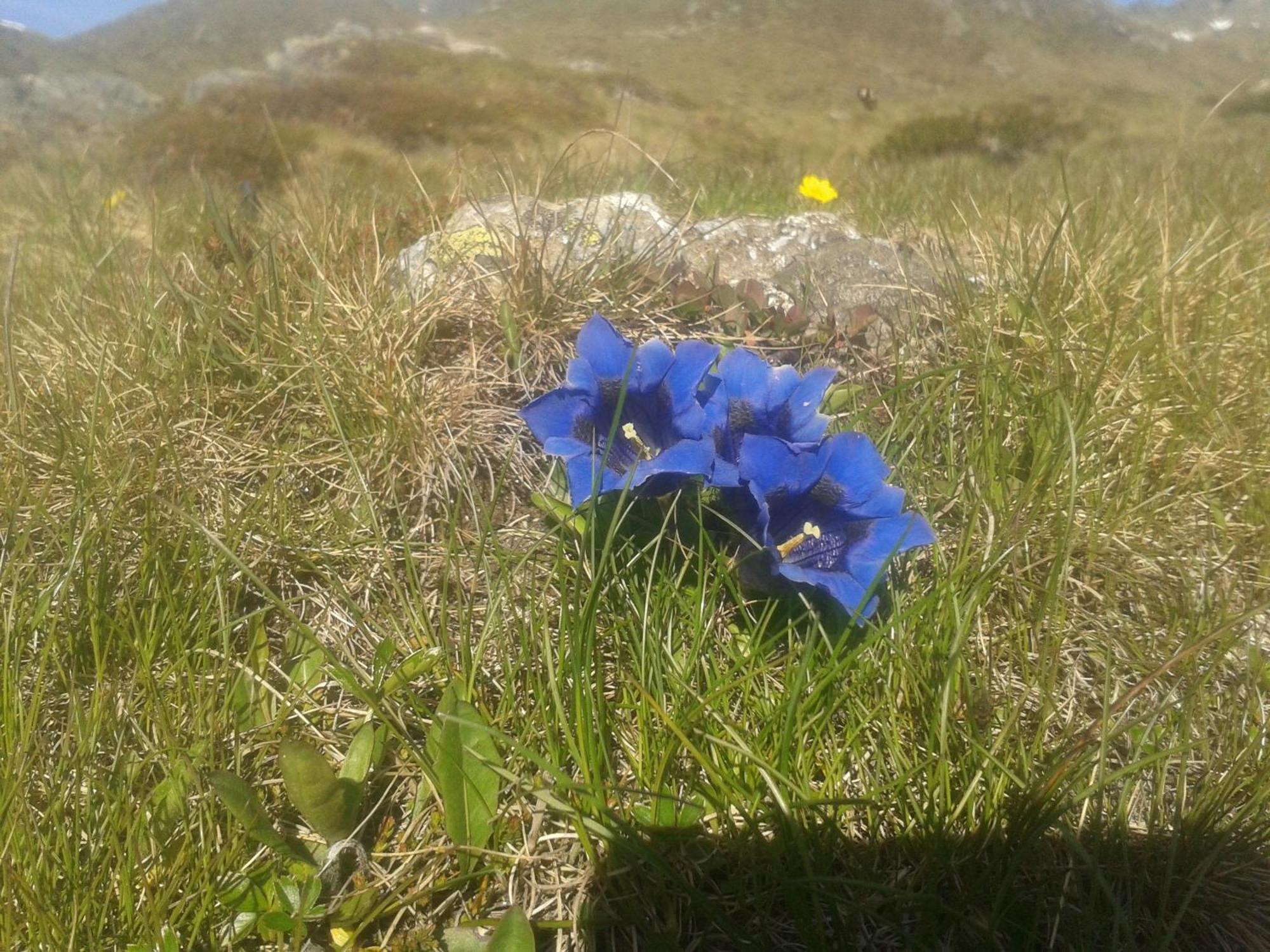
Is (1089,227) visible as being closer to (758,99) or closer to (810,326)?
(810,326)

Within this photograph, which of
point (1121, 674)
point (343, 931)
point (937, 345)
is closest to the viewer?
point (343, 931)

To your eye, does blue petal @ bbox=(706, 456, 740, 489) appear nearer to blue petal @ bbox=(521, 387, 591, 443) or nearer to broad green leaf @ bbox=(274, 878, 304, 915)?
blue petal @ bbox=(521, 387, 591, 443)

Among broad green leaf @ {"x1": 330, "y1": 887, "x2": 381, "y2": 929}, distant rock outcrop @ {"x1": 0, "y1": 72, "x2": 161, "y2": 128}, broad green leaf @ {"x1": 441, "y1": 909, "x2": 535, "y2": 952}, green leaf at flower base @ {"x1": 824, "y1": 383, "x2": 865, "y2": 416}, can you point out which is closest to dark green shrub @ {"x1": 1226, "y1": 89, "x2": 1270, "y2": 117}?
green leaf at flower base @ {"x1": 824, "y1": 383, "x2": 865, "y2": 416}

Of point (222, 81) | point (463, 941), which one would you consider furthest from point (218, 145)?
point (222, 81)

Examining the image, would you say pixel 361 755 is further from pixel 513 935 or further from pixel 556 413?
pixel 556 413

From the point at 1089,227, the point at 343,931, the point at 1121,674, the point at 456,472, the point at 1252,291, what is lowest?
the point at 343,931

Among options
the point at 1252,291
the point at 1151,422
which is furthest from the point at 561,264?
the point at 1252,291

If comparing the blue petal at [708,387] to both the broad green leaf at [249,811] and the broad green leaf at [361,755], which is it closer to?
the broad green leaf at [361,755]
